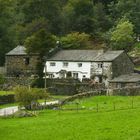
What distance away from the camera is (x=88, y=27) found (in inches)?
5482

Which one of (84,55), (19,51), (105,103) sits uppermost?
(19,51)

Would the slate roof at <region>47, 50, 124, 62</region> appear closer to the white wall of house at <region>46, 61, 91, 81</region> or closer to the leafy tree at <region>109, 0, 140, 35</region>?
the white wall of house at <region>46, 61, 91, 81</region>

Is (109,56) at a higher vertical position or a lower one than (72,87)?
higher

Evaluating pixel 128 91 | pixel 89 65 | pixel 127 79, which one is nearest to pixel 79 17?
pixel 89 65

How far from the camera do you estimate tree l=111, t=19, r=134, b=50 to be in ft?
414

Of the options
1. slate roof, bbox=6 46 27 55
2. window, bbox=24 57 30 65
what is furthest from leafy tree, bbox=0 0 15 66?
window, bbox=24 57 30 65

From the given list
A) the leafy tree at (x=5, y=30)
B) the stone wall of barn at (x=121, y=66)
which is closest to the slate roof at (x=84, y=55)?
the stone wall of barn at (x=121, y=66)

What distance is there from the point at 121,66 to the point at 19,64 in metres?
23.7

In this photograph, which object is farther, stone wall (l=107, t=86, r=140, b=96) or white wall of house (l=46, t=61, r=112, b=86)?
white wall of house (l=46, t=61, r=112, b=86)

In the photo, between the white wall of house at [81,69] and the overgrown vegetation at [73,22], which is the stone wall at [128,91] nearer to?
the white wall of house at [81,69]

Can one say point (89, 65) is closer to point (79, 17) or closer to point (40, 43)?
point (40, 43)

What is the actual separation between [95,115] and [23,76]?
179 ft

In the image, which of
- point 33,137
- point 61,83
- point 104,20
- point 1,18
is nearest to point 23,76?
point 61,83

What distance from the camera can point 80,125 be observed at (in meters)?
50.8
